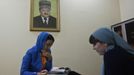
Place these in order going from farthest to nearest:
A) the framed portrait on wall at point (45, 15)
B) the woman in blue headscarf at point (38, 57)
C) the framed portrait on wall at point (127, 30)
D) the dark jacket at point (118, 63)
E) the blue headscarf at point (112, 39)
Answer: the framed portrait on wall at point (45, 15) < the framed portrait on wall at point (127, 30) < the woman in blue headscarf at point (38, 57) < the blue headscarf at point (112, 39) < the dark jacket at point (118, 63)

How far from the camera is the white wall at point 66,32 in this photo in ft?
8.41

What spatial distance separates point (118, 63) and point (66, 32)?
1.58 m

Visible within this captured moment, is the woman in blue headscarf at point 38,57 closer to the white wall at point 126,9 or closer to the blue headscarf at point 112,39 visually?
the blue headscarf at point 112,39

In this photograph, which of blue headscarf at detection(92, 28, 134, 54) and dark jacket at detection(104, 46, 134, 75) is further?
blue headscarf at detection(92, 28, 134, 54)

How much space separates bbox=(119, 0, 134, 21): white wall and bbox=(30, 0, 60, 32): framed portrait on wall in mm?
978

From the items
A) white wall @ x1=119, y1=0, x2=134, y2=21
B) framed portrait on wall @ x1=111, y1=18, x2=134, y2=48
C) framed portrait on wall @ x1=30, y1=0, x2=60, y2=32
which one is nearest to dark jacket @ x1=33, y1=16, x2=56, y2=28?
framed portrait on wall @ x1=30, y1=0, x2=60, y2=32

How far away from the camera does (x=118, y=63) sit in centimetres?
124

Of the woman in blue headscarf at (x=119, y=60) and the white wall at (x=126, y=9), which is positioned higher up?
the white wall at (x=126, y=9)

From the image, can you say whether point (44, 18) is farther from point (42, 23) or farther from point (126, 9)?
point (126, 9)

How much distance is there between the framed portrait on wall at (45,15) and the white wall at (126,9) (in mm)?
978

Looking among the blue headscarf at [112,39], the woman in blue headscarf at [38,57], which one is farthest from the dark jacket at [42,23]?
the blue headscarf at [112,39]

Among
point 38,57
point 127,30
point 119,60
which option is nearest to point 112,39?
point 119,60

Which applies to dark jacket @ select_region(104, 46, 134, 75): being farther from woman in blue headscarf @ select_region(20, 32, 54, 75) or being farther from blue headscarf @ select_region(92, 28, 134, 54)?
woman in blue headscarf @ select_region(20, 32, 54, 75)

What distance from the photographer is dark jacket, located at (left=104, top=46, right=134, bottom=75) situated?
124 centimetres
